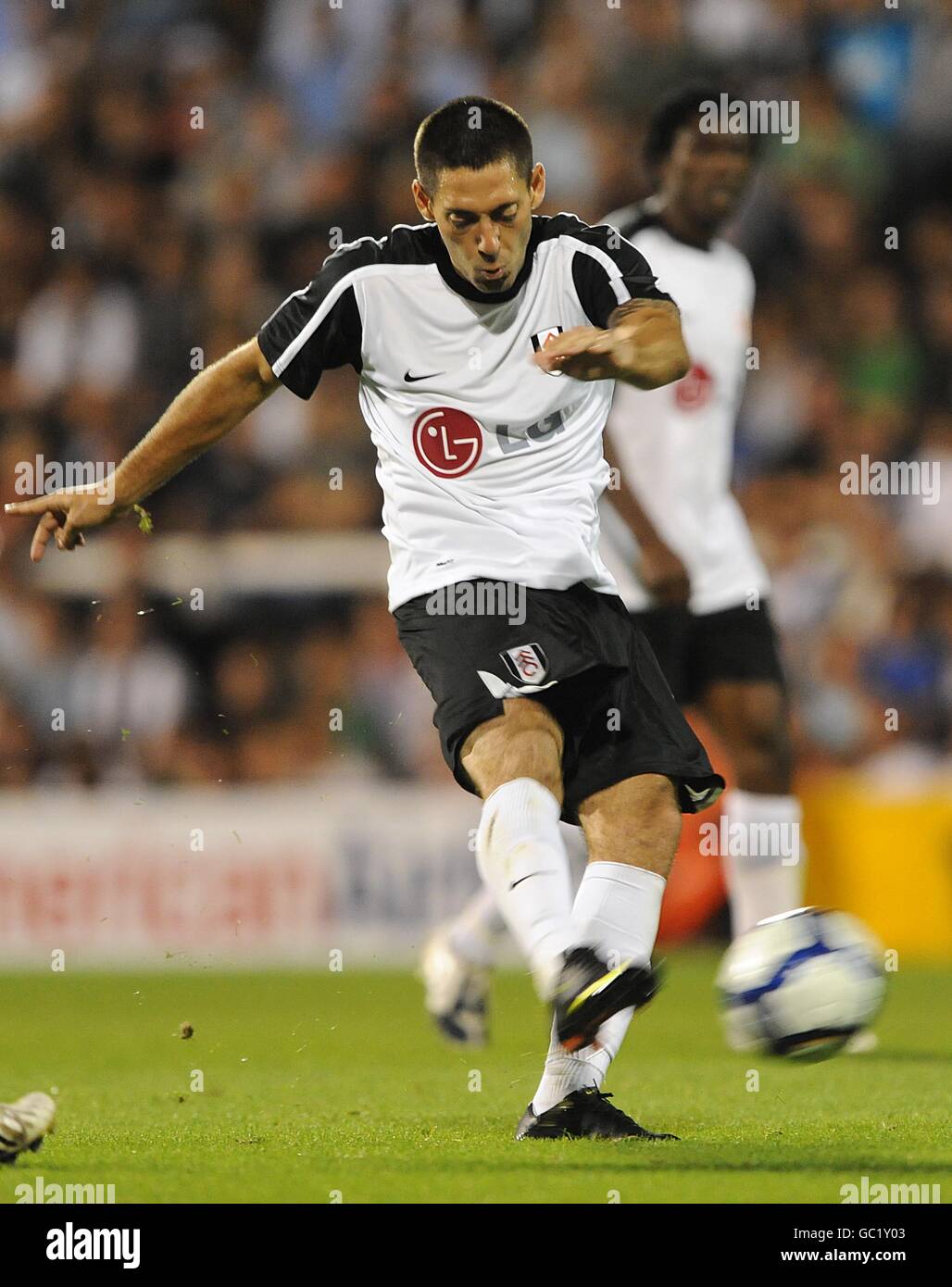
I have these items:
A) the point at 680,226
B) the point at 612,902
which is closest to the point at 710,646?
the point at 680,226

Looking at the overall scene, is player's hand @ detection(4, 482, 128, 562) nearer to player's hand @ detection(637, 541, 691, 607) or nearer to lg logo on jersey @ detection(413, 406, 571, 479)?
lg logo on jersey @ detection(413, 406, 571, 479)

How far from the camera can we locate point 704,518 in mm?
7059

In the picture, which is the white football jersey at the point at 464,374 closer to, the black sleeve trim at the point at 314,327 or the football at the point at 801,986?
the black sleeve trim at the point at 314,327

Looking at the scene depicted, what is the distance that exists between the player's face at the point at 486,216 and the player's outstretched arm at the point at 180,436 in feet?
1.68

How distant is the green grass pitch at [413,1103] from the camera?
12.7 feet

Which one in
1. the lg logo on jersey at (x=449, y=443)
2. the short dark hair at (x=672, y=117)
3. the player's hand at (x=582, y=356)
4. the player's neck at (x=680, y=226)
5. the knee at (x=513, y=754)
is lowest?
the knee at (x=513, y=754)

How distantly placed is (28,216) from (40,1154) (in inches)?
418

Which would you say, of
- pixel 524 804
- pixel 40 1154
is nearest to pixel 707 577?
pixel 524 804

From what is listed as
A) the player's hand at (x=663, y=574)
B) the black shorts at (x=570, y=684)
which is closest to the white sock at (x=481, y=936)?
the player's hand at (x=663, y=574)

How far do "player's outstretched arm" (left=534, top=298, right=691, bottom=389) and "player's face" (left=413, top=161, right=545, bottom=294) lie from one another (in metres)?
0.27

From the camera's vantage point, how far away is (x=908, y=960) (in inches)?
415

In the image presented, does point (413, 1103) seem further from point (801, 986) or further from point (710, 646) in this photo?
point (710, 646)

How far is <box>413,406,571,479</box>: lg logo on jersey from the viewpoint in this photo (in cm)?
458

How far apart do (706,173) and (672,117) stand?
0.26 meters
